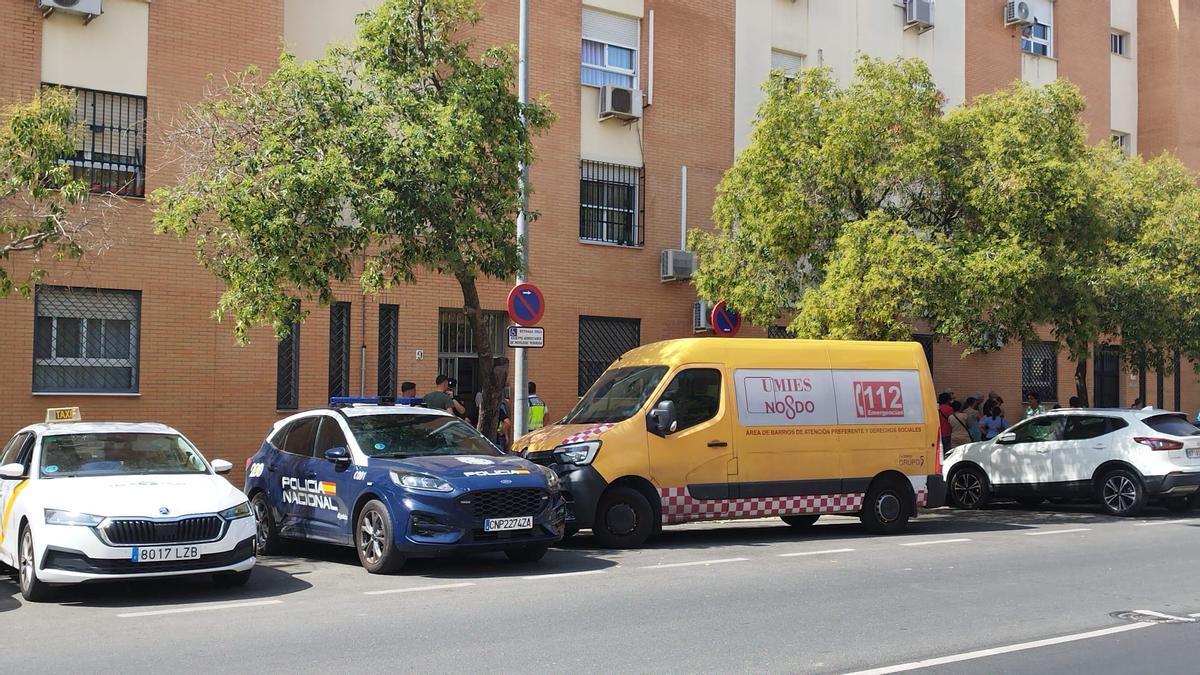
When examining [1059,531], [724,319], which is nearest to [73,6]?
[724,319]

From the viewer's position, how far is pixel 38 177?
12117 mm

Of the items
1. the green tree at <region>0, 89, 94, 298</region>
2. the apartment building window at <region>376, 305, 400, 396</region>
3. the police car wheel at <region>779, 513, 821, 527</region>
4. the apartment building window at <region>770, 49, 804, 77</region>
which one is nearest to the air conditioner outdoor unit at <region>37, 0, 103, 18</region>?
the green tree at <region>0, 89, 94, 298</region>

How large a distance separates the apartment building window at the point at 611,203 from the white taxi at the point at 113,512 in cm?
1183

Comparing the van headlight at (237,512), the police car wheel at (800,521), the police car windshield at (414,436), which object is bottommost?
the police car wheel at (800,521)

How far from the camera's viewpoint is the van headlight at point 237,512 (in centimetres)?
999

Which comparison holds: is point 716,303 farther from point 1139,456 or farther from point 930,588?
point 930,588

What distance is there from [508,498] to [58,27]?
1071 centimetres

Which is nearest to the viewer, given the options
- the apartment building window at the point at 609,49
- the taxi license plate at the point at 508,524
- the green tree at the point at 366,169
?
the taxi license plate at the point at 508,524

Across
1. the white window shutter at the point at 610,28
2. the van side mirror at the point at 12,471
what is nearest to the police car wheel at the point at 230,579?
the van side mirror at the point at 12,471

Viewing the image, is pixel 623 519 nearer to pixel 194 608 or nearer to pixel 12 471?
pixel 194 608

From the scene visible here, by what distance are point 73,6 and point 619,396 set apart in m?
9.64

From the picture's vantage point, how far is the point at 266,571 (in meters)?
11.5

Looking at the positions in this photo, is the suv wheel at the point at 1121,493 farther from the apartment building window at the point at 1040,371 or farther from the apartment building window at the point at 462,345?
the apartment building window at the point at 1040,371

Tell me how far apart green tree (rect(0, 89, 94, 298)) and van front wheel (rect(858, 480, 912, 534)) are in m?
9.74
